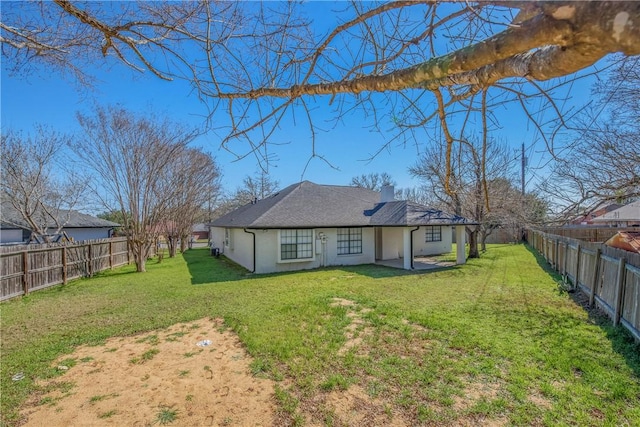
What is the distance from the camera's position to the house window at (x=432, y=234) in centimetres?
1800

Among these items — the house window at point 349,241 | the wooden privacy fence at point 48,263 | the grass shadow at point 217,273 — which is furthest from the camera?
the house window at point 349,241

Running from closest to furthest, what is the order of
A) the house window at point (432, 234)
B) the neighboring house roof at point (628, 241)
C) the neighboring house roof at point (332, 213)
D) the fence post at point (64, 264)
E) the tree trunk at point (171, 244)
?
1. the neighboring house roof at point (628, 241)
2. the fence post at point (64, 264)
3. the neighboring house roof at point (332, 213)
4. the house window at point (432, 234)
5. the tree trunk at point (171, 244)

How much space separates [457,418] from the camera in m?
3.15

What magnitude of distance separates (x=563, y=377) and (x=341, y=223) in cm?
1054

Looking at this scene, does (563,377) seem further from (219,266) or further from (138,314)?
(219,266)

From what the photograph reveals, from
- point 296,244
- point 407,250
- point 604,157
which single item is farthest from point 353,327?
point 407,250

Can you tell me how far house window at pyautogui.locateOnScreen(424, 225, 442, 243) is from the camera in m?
18.0

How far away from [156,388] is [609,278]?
8.25m

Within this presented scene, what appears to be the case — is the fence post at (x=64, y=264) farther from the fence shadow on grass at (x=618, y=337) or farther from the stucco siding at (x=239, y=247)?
the fence shadow on grass at (x=618, y=337)

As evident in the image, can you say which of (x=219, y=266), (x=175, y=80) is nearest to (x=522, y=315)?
(x=175, y=80)

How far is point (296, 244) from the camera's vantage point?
43.4 feet

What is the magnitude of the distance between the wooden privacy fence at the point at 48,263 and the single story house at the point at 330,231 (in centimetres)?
563

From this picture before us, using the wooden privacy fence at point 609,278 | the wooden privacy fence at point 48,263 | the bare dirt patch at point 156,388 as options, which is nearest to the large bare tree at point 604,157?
the wooden privacy fence at point 609,278

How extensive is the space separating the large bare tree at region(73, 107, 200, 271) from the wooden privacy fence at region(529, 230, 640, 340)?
14.3m
